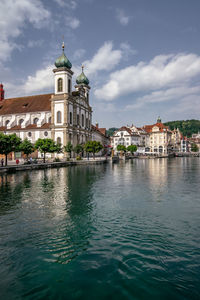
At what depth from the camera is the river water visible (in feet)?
19.3

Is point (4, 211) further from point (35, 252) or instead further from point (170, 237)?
point (170, 237)

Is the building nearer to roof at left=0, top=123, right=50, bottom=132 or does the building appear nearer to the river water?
roof at left=0, top=123, right=50, bottom=132

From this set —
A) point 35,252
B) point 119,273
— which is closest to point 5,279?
point 35,252

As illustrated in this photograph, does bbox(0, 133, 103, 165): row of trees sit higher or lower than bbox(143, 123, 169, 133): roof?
lower

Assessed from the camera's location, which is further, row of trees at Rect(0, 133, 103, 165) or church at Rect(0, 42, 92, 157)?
church at Rect(0, 42, 92, 157)

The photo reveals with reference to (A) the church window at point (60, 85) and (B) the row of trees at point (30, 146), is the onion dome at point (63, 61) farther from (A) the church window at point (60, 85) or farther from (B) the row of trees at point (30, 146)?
(B) the row of trees at point (30, 146)

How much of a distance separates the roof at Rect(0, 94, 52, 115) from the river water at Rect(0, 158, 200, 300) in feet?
→ 184

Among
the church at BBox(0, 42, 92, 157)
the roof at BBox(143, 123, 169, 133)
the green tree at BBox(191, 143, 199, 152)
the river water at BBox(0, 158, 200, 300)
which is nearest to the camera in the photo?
the river water at BBox(0, 158, 200, 300)

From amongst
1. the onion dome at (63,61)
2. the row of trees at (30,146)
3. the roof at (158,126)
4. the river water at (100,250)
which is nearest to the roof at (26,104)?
the onion dome at (63,61)

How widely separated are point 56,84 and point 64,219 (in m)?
56.0

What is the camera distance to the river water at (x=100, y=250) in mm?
Answer: 5875

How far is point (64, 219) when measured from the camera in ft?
36.7

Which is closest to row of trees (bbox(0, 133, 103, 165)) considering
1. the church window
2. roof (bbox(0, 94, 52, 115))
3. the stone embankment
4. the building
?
the stone embankment

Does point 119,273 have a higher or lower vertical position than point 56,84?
lower
